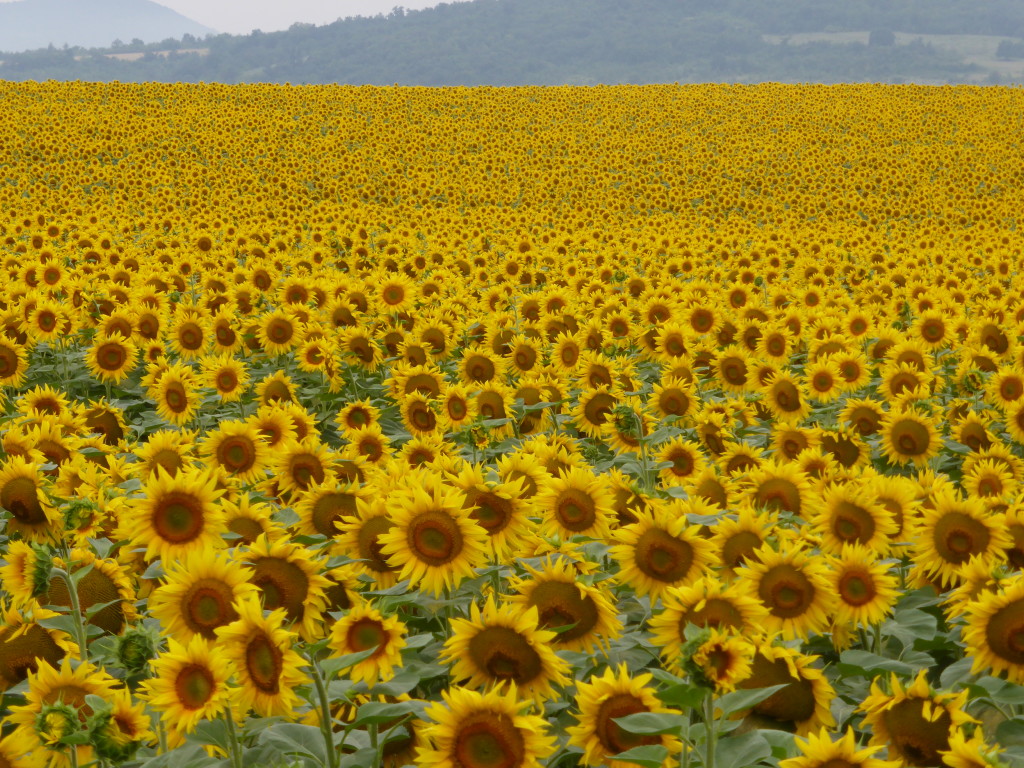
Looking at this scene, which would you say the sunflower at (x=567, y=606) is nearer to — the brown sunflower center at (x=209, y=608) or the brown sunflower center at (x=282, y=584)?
the brown sunflower center at (x=282, y=584)

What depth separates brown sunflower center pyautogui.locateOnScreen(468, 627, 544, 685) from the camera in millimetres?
2809

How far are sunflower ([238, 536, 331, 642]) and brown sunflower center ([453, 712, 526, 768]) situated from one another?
30.9 inches

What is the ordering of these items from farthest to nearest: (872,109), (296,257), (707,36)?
1. (707,36)
2. (872,109)
3. (296,257)

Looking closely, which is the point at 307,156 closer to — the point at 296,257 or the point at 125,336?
the point at 296,257

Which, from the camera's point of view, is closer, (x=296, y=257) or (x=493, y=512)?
(x=493, y=512)

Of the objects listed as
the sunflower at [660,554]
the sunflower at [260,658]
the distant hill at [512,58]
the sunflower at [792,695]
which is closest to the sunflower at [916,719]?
the sunflower at [792,695]

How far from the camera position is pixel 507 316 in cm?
932

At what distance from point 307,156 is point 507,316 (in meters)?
24.4

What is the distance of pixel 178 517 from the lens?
3340 millimetres

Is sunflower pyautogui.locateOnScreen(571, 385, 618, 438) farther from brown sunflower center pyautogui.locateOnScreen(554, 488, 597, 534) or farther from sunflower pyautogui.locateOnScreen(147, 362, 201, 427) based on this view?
sunflower pyautogui.locateOnScreen(147, 362, 201, 427)

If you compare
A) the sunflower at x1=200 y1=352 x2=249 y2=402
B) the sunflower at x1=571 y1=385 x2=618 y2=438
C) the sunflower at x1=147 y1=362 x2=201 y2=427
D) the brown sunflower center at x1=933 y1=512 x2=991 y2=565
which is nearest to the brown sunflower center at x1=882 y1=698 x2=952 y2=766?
the brown sunflower center at x1=933 y1=512 x2=991 y2=565

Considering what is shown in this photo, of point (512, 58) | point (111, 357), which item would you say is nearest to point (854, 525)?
point (111, 357)

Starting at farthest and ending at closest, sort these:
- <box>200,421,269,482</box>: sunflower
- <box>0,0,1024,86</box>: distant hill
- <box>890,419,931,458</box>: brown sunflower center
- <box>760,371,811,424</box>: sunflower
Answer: <box>0,0,1024,86</box>: distant hill → <box>760,371,811,424</box>: sunflower → <box>890,419,931,458</box>: brown sunflower center → <box>200,421,269,482</box>: sunflower

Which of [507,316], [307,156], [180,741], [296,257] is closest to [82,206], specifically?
[296,257]
